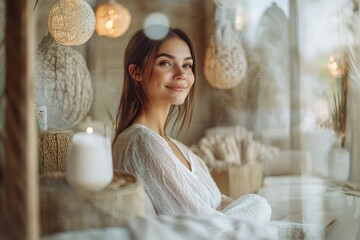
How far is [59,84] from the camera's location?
1.95m

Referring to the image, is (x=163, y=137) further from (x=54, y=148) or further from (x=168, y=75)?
(x=54, y=148)

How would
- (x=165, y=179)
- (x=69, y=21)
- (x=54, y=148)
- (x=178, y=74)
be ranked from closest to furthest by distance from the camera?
1. (x=165, y=179)
2. (x=54, y=148)
3. (x=178, y=74)
4. (x=69, y=21)

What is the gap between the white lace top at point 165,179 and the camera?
1612 millimetres

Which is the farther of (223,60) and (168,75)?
(223,60)

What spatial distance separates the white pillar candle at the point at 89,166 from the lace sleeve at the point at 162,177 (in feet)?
1.38

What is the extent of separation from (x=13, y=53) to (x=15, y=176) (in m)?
0.23

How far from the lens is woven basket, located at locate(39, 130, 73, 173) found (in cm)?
175

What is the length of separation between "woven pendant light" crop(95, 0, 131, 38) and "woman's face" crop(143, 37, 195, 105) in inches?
30.5

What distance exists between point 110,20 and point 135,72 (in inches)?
37.1

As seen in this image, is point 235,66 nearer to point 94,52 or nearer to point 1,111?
point 94,52

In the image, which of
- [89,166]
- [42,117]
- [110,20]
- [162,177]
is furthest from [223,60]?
[89,166]

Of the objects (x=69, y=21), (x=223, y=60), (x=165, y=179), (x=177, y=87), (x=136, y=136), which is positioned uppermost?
(x=69, y=21)

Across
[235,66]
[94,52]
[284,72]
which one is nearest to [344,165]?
[235,66]

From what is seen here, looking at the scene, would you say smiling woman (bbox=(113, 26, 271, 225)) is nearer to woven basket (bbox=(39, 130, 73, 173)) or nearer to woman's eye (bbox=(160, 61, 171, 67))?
woman's eye (bbox=(160, 61, 171, 67))
